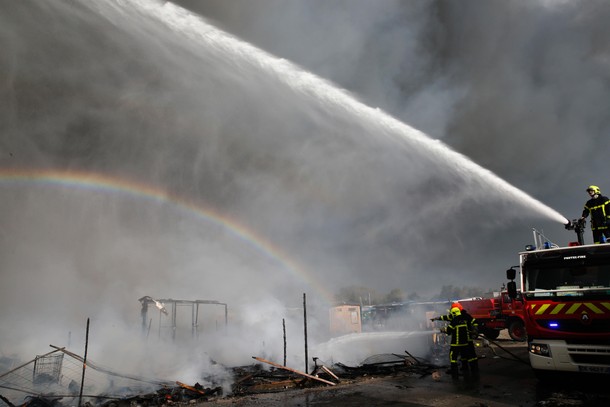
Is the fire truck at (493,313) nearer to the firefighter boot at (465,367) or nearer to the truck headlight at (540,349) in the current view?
the firefighter boot at (465,367)

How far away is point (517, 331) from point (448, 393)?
37.5ft

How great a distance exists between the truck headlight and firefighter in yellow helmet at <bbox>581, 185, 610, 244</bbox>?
9.57ft

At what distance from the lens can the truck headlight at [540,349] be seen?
23.8ft

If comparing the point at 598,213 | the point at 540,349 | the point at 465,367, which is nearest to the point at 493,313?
A: the point at 465,367

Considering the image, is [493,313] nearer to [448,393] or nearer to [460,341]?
[460,341]

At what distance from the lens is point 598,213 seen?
8.45 metres

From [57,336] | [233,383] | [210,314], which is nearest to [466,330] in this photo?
[233,383]

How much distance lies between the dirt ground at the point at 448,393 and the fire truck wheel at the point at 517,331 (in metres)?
7.13

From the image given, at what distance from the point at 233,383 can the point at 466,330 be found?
687 centimetres

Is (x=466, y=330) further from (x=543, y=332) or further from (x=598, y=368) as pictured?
(x=598, y=368)

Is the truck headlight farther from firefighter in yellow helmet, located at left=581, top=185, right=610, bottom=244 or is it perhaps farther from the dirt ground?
firefighter in yellow helmet, located at left=581, top=185, right=610, bottom=244

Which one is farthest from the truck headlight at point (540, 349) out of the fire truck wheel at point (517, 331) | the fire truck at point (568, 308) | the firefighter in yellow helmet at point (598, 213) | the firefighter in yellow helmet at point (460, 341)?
the fire truck wheel at point (517, 331)

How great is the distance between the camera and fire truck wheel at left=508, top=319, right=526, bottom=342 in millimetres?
16867

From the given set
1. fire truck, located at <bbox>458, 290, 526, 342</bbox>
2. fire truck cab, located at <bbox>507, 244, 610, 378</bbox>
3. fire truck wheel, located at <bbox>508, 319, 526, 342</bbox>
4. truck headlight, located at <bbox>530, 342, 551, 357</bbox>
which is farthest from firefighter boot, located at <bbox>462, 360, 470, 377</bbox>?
fire truck, located at <bbox>458, 290, 526, 342</bbox>
